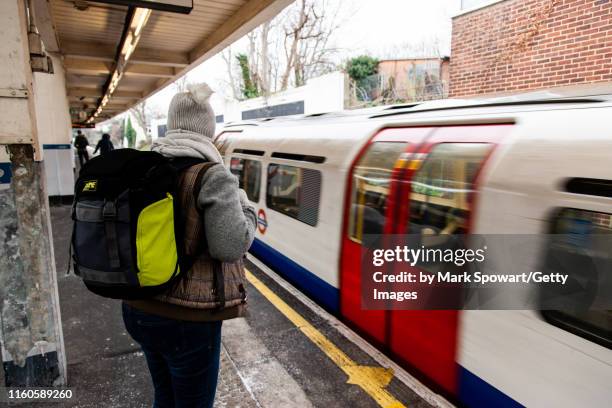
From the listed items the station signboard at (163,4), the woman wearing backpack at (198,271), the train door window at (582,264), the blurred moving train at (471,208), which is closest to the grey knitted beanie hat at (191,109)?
the woman wearing backpack at (198,271)

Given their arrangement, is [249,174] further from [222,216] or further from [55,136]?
[55,136]

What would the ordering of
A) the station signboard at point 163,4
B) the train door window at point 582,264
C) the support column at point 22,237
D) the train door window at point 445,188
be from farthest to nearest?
the station signboard at point 163,4 < the train door window at point 445,188 < the support column at point 22,237 < the train door window at point 582,264

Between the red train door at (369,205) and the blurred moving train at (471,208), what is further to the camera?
the red train door at (369,205)

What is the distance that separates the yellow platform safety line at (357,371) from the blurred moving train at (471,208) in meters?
0.29

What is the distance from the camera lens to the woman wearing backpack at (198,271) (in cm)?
165

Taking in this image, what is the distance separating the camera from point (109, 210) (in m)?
1.55

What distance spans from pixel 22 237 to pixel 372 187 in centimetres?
258

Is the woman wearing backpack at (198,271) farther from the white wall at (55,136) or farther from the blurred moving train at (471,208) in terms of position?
the white wall at (55,136)

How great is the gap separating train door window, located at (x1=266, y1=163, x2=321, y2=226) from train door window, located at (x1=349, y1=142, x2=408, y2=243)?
0.66 metres

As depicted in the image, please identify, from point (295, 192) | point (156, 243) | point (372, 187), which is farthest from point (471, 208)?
point (295, 192)

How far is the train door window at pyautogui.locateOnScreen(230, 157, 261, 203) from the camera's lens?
6.19m

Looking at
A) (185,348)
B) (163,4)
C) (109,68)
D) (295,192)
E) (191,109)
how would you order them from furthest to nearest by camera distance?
(109,68) → (295,192) → (163,4) → (191,109) → (185,348)

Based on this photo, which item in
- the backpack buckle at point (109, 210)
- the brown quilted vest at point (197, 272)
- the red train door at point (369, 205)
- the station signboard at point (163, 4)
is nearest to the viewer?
the backpack buckle at point (109, 210)

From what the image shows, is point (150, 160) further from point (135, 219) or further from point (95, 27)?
point (95, 27)
